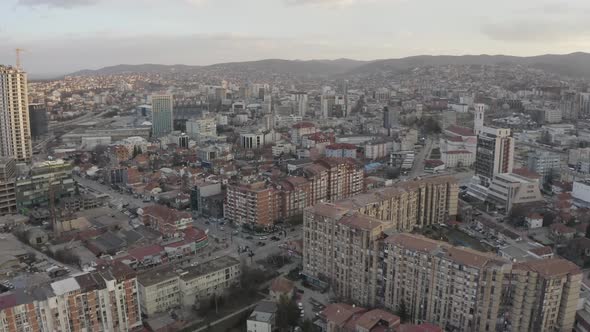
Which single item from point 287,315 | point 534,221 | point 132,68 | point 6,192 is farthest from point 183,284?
point 132,68

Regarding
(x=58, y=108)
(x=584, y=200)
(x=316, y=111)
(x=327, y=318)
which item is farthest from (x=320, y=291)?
(x=58, y=108)

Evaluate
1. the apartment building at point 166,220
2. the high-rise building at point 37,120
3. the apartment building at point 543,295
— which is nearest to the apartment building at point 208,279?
the apartment building at point 166,220

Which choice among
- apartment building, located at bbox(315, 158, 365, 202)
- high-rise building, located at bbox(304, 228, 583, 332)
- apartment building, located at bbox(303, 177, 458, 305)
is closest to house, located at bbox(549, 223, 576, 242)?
apartment building, located at bbox(303, 177, 458, 305)

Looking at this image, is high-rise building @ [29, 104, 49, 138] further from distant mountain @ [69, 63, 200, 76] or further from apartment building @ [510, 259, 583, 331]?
distant mountain @ [69, 63, 200, 76]

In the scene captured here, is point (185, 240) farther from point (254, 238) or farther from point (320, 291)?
point (320, 291)

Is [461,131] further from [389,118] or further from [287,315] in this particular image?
[287,315]

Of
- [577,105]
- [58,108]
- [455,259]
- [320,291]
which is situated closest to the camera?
[455,259]
